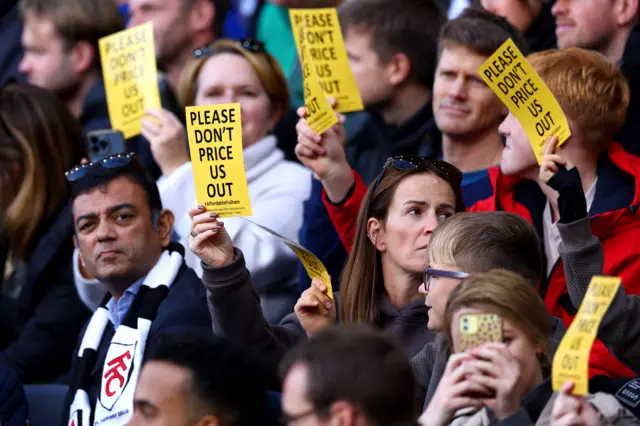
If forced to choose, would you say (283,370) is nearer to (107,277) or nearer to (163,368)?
(163,368)

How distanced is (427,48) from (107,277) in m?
2.11

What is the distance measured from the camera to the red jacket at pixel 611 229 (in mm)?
4809

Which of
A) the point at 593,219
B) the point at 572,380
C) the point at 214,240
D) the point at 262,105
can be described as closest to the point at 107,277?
the point at 214,240

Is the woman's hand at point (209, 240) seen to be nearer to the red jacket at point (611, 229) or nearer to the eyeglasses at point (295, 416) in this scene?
the red jacket at point (611, 229)

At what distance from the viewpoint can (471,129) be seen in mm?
6094

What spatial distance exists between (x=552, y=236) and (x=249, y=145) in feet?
6.11

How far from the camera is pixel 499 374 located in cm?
377

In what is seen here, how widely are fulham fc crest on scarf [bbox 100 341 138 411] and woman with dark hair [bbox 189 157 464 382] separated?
19.7 inches

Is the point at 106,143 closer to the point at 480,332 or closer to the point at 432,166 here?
the point at 432,166

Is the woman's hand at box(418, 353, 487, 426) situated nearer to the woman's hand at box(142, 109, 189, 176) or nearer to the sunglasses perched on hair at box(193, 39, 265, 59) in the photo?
the woman's hand at box(142, 109, 189, 176)

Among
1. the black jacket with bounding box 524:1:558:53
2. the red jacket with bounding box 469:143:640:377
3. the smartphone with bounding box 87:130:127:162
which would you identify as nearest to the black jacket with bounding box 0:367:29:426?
the smartphone with bounding box 87:130:127:162

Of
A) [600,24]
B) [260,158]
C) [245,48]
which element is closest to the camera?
[600,24]

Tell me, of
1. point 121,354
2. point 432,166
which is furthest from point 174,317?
point 432,166

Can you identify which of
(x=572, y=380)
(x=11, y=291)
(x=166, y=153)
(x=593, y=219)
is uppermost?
(x=166, y=153)
